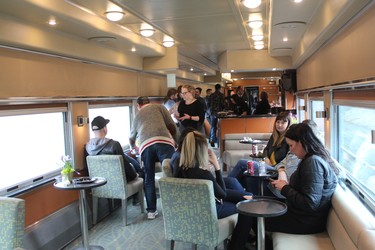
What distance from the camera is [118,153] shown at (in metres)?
4.57

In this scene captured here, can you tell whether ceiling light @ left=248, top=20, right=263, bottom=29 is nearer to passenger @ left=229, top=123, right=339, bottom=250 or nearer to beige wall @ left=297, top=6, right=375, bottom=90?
beige wall @ left=297, top=6, right=375, bottom=90

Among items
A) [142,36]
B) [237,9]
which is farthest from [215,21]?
[142,36]

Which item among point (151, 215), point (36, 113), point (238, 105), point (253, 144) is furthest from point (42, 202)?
point (238, 105)

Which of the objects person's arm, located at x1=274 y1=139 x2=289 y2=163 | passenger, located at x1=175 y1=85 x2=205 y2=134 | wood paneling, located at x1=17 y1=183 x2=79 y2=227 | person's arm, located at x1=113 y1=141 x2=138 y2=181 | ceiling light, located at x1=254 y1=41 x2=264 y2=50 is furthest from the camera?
ceiling light, located at x1=254 y1=41 x2=264 y2=50

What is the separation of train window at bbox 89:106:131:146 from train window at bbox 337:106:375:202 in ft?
11.0

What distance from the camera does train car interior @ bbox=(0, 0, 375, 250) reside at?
2.80 m

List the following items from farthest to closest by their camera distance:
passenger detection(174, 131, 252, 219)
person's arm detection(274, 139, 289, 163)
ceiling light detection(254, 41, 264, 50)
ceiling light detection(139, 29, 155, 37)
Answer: ceiling light detection(254, 41, 264, 50)
ceiling light detection(139, 29, 155, 37)
person's arm detection(274, 139, 289, 163)
passenger detection(174, 131, 252, 219)

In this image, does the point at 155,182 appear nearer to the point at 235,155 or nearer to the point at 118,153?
the point at 118,153

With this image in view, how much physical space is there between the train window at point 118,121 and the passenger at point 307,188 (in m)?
3.37

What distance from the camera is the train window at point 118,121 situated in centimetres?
591

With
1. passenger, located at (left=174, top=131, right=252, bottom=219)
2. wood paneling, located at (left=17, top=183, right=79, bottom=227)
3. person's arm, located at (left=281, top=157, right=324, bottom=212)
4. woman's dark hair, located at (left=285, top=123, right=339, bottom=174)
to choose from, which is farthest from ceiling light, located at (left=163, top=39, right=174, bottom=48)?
person's arm, located at (left=281, top=157, right=324, bottom=212)

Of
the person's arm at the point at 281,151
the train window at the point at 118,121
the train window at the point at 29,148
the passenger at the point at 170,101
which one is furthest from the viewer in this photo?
the passenger at the point at 170,101

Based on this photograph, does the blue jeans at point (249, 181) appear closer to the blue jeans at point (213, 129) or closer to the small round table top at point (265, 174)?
the small round table top at point (265, 174)

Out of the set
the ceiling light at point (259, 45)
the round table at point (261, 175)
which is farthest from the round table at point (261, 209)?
the ceiling light at point (259, 45)
